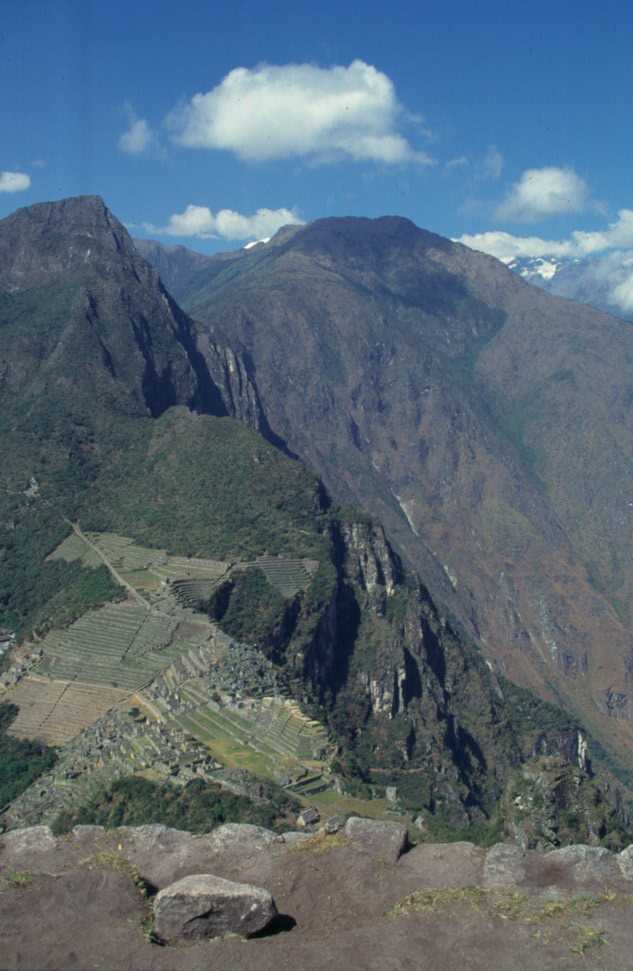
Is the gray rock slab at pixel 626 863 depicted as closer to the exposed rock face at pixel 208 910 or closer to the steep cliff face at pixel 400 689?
the exposed rock face at pixel 208 910

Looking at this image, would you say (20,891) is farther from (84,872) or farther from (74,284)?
(74,284)

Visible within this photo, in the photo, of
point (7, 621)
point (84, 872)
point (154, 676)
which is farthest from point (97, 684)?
point (84, 872)

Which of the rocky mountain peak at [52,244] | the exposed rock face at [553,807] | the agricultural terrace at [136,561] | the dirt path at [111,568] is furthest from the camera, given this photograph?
the rocky mountain peak at [52,244]

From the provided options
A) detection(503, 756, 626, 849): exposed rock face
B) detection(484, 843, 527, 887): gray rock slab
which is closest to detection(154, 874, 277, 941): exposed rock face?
detection(484, 843, 527, 887): gray rock slab

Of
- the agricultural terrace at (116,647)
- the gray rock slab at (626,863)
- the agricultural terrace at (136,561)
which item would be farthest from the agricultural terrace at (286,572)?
the gray rock slab at (626,863)

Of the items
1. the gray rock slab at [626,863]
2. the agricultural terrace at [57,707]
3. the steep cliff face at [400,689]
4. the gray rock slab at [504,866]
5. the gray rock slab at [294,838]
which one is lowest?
the steep cliff face at [400,689]

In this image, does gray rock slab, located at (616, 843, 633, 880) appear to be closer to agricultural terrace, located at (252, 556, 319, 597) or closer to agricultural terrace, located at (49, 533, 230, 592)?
agricultural terrace, located at (49, 533, 230, 592)

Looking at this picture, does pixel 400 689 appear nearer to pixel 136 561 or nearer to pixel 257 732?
pixel 136 561
